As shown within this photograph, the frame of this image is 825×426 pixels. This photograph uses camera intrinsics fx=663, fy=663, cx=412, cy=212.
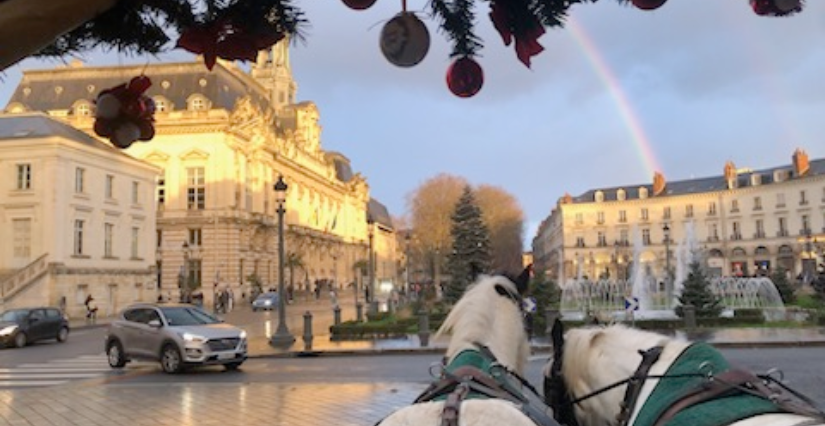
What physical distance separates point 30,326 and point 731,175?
89.8 meters

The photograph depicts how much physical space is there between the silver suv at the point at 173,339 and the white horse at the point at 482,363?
14.0 metres

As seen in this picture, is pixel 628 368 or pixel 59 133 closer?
pixel 628 368

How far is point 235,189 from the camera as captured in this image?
215ft

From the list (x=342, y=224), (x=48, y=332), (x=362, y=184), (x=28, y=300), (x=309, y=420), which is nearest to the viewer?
(x=309, y=420)

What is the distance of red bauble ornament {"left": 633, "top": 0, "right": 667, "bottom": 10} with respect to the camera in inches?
84.0

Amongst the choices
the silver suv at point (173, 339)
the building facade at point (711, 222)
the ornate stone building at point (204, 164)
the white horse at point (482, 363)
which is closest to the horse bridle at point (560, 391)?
the white horse at point (482, 363)

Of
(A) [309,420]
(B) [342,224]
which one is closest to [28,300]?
(A) [309,420]

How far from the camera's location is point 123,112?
2623 mm

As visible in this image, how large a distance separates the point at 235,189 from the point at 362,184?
5504 centimetres

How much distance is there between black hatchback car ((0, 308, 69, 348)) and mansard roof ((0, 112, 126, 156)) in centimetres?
1619

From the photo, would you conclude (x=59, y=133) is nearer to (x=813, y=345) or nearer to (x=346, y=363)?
(x=346, y=363)

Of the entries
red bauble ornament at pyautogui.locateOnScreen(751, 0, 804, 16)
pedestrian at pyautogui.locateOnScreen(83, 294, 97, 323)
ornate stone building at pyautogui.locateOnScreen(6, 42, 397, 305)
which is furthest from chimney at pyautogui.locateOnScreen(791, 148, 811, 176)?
red bauble ornament at pyautogui.locateOnScreen(751, 0, 804, 16)

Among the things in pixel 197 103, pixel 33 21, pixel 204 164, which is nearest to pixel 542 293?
pixel 33 21

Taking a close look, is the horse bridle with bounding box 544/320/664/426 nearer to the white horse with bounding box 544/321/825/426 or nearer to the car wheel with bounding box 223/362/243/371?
the white horse with bounding box 544/321/825/426
